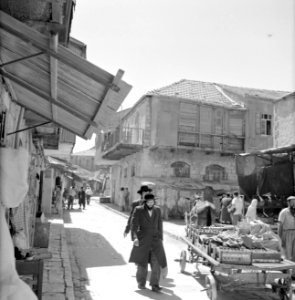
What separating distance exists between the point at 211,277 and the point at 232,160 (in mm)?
19839

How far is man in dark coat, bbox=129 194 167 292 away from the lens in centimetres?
691

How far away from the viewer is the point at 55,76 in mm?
3941

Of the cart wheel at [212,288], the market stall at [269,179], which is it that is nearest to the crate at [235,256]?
the cart wheel at [212,288]

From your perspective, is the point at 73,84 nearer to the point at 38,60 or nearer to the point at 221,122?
the point at 38,60

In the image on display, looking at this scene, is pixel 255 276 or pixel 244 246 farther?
pixel 244 246

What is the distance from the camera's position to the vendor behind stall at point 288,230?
302 inches

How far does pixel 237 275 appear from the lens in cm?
565

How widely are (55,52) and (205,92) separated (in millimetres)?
24411

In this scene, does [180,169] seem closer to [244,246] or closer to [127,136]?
[127,136]

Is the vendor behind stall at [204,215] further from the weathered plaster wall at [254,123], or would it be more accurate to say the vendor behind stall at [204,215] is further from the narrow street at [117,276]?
the weathered plaster wall at [254,123]

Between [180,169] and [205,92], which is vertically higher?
[205,92]

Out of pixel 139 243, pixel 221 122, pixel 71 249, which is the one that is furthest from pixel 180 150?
pixel 139 243

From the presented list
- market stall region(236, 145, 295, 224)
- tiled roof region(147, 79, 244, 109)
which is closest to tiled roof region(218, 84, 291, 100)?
tiled roof region(147, 79, 244, 109)

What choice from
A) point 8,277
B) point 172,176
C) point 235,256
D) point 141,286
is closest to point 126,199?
point 172,176
